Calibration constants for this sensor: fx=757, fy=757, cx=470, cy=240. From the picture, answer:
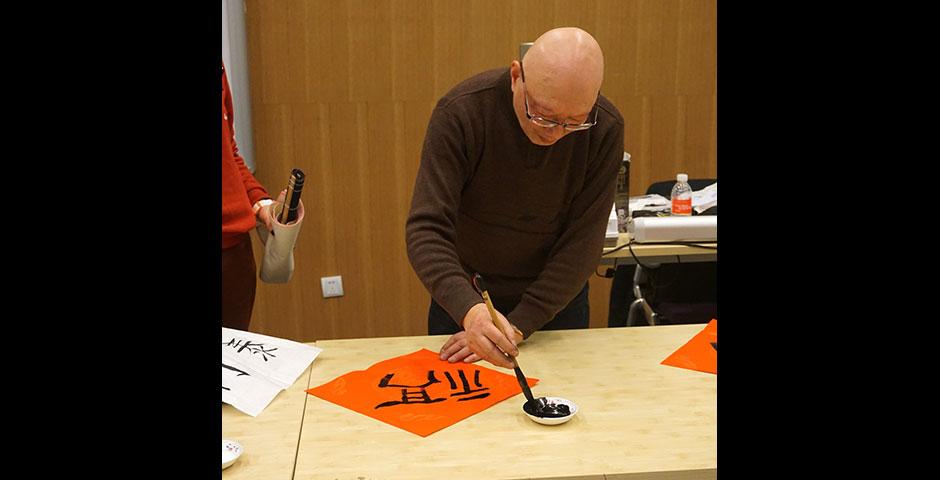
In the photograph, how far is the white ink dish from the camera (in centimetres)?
110

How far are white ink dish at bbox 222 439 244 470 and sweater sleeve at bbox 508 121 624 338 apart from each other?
81cm

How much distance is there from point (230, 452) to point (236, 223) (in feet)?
3.60

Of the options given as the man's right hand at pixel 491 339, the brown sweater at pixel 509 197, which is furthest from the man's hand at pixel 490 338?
the brown sweater at pixel 509 197

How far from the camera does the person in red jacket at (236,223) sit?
2.07 metres

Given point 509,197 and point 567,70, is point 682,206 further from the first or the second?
point 567,70

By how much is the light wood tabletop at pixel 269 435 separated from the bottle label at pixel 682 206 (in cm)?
190

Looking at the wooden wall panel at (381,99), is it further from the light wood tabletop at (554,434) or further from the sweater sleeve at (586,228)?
the light wood tabletop at (554,434)

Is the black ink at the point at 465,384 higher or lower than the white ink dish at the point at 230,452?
lower

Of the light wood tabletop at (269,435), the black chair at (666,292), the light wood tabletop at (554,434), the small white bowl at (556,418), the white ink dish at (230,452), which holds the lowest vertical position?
the black chair at (666,292)

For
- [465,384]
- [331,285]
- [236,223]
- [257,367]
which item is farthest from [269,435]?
[331,285]
